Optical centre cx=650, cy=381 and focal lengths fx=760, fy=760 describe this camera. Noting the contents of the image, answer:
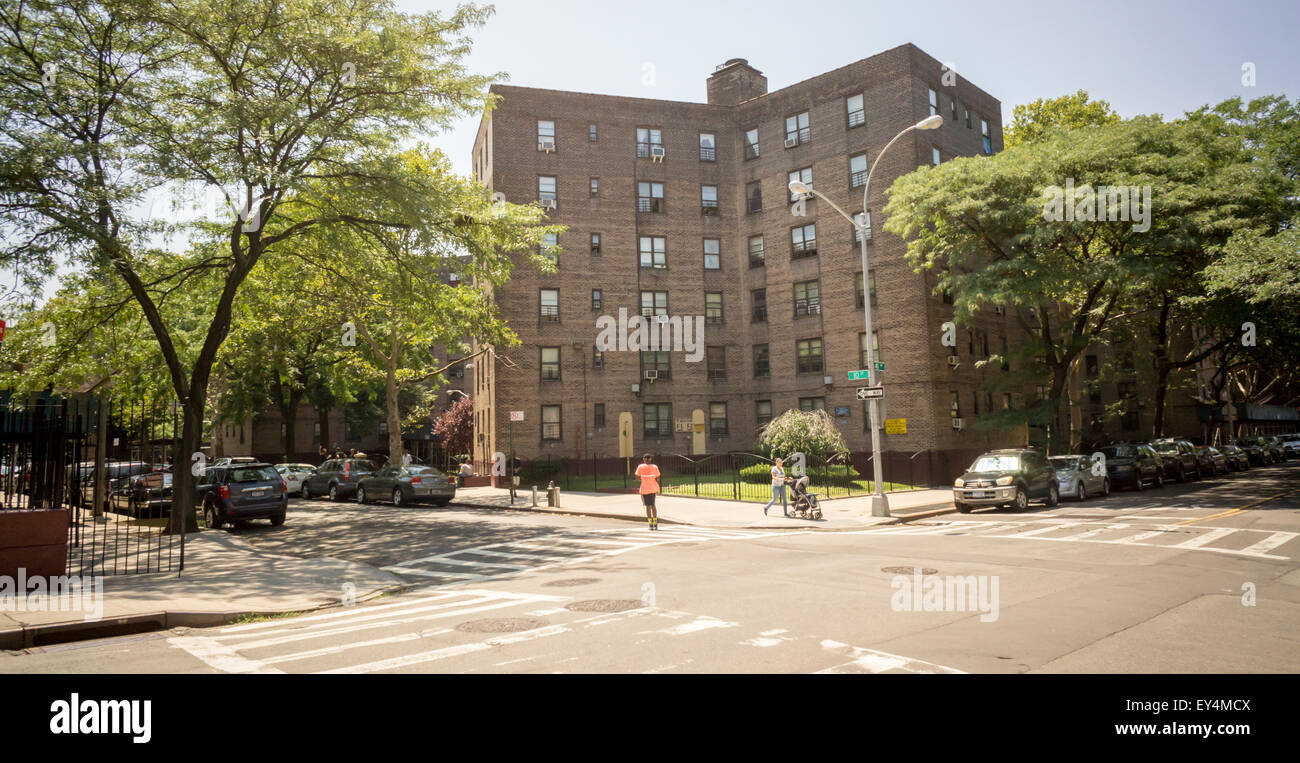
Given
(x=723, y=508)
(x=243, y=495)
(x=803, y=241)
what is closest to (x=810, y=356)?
(x=803, y=241)

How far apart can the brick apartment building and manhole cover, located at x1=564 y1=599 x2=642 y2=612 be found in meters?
26.9

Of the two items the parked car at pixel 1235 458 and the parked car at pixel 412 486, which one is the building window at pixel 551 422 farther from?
the parked car at pixel 1235 458

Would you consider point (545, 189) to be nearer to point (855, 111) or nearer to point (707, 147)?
point (707, 147)

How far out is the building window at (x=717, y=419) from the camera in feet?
131

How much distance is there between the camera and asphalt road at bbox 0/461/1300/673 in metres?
6.26

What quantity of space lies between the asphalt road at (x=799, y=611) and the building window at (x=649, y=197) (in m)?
26.5

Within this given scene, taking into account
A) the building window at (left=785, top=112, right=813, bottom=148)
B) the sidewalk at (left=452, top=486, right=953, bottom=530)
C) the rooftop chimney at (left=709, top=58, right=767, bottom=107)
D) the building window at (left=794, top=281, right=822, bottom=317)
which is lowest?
the sidewalk at (left=452, top=486, right=953, bottom=530)

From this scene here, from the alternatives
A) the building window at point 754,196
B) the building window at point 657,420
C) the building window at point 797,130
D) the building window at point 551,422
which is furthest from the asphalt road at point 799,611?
the building window at point 754,196

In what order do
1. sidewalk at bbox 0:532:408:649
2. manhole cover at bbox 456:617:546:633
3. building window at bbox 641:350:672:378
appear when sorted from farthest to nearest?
building window at bbox 641:350:672:378
sidewalk at bbox 0:532:408:649
manhole cover at bbox 456:617:546:633

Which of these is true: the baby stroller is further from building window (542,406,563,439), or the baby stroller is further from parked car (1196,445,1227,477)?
parked car (1196,445,1227,477)

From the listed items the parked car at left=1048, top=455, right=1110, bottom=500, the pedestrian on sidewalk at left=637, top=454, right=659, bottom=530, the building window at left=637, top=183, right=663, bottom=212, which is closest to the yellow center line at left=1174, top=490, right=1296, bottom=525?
the parked car at left=1048, top=455, right=1110, bottom=500

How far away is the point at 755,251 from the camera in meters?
40.3
